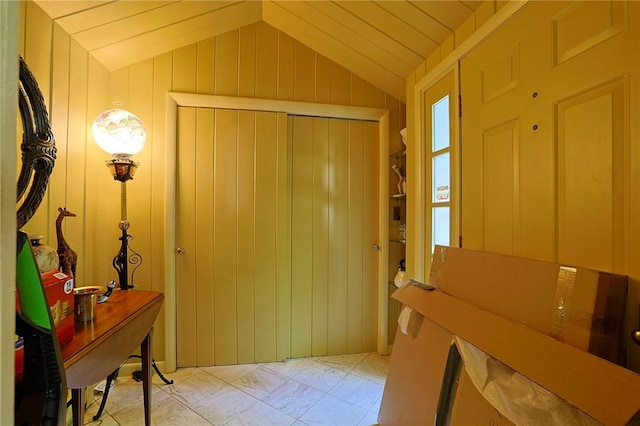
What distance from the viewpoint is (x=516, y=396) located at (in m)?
0.78

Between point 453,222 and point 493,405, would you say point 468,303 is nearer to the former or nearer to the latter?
point 493,405

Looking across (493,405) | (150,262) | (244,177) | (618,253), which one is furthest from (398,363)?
(150,262)

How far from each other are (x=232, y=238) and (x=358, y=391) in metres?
1.47

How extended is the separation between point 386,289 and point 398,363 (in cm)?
95

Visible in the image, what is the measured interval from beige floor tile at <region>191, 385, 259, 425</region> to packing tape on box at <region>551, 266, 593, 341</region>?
1.73m

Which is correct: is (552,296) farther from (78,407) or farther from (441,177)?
(78,407)

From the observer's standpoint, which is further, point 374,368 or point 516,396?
point 374,368

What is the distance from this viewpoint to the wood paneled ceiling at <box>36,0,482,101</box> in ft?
4.93

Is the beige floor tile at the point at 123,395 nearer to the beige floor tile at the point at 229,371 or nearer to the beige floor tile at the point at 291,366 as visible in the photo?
the beige floor tile at the point at 229,371

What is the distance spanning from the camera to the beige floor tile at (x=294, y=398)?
5.56 feet

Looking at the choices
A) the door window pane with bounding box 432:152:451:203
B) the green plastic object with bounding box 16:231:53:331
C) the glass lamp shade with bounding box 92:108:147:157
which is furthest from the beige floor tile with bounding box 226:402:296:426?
the glass lamp shade with bounding box 92:108:147:157

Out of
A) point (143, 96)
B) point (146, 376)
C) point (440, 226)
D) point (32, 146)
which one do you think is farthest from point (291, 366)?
point (143, 96)

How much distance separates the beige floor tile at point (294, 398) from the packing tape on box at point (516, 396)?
3.93 ft

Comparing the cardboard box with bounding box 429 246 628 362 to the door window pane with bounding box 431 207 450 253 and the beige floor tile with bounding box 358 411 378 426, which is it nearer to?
the door window pane with bounding box 431 207 450 253
